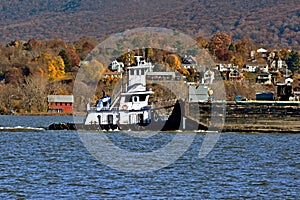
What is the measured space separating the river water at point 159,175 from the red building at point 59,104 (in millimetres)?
84071

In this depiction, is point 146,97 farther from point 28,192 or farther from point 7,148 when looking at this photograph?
point 28,192

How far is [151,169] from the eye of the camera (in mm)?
43906

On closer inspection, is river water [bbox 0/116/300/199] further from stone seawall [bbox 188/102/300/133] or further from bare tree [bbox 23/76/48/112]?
bare tree [bbox 23/76/48/112]

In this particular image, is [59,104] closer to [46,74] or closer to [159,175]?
[46,74]

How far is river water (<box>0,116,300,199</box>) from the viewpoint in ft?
118

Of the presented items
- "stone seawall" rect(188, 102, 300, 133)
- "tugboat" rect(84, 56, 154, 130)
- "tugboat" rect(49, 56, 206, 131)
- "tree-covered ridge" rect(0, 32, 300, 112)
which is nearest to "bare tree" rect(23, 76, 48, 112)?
"tree-covered ridge" rect(0, 32, 300, 112)

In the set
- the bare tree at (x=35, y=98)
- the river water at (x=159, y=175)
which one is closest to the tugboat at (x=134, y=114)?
the river water at (x=159, y=175)

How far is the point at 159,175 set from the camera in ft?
136

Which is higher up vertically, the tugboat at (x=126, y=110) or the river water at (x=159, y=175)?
the tugboat at (x=126, y=110)

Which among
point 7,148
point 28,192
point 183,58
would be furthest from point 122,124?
Answer: point 183,58

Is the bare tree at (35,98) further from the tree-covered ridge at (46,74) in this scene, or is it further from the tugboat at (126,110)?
the tugboat at (126,110)

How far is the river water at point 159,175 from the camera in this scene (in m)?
36.0

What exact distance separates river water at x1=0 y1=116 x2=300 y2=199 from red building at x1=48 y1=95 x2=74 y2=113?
276 ft

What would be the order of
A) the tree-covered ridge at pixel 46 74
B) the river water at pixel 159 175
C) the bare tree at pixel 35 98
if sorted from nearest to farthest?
the river water at pixel 159 175, the bare tree at pixel 35 98, the tree-covered ridge at pixel 46 74
